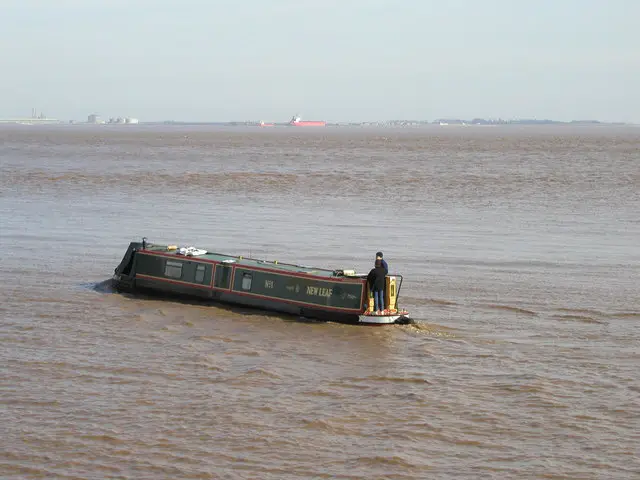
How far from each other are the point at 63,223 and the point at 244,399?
28438mm

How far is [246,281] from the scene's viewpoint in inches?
1121

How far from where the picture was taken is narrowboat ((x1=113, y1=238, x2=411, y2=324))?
2600 cm

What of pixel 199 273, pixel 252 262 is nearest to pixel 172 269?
pixel 199 273

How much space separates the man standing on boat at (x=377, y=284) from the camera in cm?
2552

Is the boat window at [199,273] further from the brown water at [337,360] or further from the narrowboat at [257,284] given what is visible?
the brown water at [337,360]

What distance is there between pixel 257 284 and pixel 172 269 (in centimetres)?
363

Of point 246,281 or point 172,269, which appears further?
point 172,269

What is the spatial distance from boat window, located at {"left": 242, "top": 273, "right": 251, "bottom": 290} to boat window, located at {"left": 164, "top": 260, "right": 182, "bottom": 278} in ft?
8.78

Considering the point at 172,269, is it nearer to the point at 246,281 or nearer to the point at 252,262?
the point at 252,262

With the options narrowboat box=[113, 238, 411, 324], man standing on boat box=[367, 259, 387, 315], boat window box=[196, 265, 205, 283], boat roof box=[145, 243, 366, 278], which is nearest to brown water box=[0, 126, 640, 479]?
narrowboat box=[113, 238, 411, 324]

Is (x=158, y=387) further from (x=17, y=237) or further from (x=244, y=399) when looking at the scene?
(x=17, y=237)

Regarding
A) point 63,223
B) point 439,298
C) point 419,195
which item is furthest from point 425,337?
point 419,195

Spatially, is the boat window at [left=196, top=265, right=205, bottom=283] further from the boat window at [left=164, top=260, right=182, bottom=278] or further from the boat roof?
the boat window at [left=164, top=260, right=182, bottom=278]

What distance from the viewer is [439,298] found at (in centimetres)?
2825
